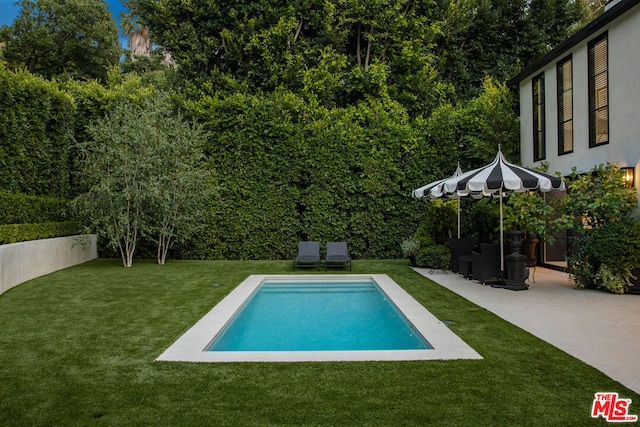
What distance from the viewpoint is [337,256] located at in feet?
40.3

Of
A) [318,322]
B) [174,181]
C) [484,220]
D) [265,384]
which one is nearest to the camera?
[265,384]

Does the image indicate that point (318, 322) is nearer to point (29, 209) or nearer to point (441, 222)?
point (441, 222)

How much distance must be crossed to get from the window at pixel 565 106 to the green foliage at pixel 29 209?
13.9 m

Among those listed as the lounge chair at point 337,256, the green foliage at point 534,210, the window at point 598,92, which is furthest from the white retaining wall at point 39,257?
the window at point 598,92

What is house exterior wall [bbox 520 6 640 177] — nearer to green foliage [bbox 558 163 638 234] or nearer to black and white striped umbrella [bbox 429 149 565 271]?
green foliage [bbox 558 163 638 234]

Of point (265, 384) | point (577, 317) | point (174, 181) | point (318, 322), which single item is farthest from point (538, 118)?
point (265, 384)

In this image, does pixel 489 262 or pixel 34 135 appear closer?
pixel 489 262

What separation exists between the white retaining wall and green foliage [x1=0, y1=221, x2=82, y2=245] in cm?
22

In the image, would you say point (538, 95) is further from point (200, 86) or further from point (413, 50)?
point (200, 86)

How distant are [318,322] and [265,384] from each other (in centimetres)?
319

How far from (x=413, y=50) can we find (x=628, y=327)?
1685cm

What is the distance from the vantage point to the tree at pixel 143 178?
11.9 metres

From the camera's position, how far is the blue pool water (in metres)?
5.70

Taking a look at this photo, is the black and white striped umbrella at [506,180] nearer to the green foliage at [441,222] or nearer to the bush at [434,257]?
the bush at [434,257]
